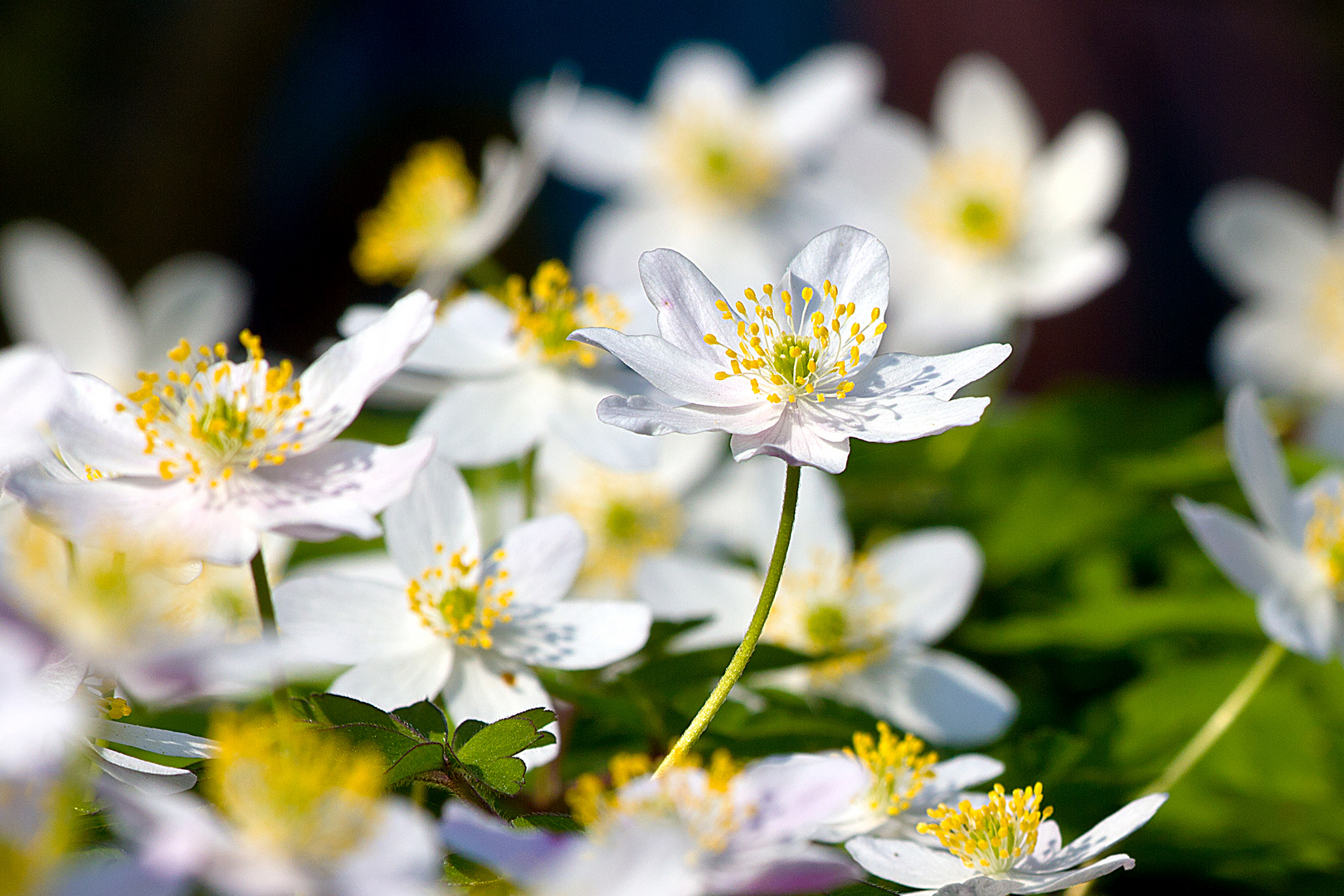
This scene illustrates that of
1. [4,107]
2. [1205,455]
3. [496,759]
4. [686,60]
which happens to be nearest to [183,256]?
[4,107]

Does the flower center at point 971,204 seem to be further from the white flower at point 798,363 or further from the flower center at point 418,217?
the white flower at point 798,363

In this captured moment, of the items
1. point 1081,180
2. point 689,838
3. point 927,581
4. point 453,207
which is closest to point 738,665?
point 689,838

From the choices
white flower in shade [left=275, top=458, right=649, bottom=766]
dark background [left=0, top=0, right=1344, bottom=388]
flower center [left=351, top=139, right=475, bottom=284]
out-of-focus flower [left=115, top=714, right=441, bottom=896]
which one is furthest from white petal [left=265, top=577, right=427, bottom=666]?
dark background [left=0, top=0, right=1344, bottom=388]

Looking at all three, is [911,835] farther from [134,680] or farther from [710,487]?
[710,487]

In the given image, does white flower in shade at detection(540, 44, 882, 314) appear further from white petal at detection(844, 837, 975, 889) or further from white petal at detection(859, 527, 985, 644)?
white petal at detection(844, 837, 975, 889)

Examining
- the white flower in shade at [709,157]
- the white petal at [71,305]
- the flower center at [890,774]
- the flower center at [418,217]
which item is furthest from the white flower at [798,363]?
the white petal at [71,305]
